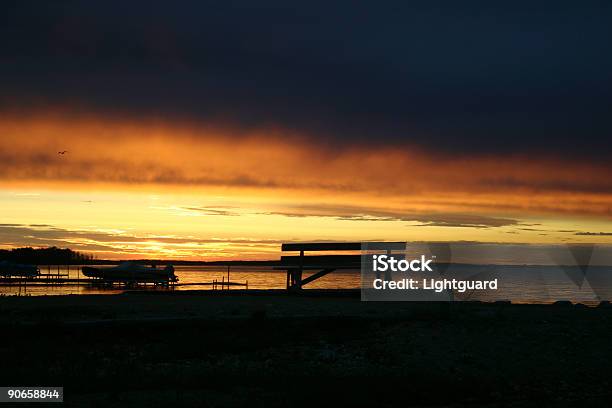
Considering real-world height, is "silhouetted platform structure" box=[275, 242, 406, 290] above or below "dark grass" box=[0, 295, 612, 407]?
above

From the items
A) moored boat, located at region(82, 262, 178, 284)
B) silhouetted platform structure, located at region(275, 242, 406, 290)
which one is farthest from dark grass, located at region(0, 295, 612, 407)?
moored boat, located at region(82, 262, 178, 284)

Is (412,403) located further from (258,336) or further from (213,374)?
(258,336)

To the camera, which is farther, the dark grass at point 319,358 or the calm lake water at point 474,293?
the calm lake water at point 474,293

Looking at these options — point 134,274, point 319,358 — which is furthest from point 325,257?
point 134,274

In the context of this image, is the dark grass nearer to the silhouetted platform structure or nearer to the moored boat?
the silhouetted platform structure

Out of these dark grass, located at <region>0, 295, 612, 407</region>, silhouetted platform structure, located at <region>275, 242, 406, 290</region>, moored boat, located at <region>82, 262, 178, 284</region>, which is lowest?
dark grass, located at <region>0, 295, 612, 407</region>

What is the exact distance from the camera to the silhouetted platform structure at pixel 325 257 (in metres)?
25.6

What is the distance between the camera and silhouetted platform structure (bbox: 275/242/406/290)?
2563 cm

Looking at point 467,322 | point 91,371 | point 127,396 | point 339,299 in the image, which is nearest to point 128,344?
point 91,371

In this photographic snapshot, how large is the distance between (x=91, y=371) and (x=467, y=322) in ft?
33.2

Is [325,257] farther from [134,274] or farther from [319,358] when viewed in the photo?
[134,274]

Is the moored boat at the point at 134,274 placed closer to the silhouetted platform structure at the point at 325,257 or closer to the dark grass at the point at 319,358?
the silhouetted platform structure at the point at 325,257

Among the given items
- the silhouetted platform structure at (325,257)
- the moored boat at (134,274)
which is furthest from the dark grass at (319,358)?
the moored boat at (134,274)

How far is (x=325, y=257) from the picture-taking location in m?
27.2
